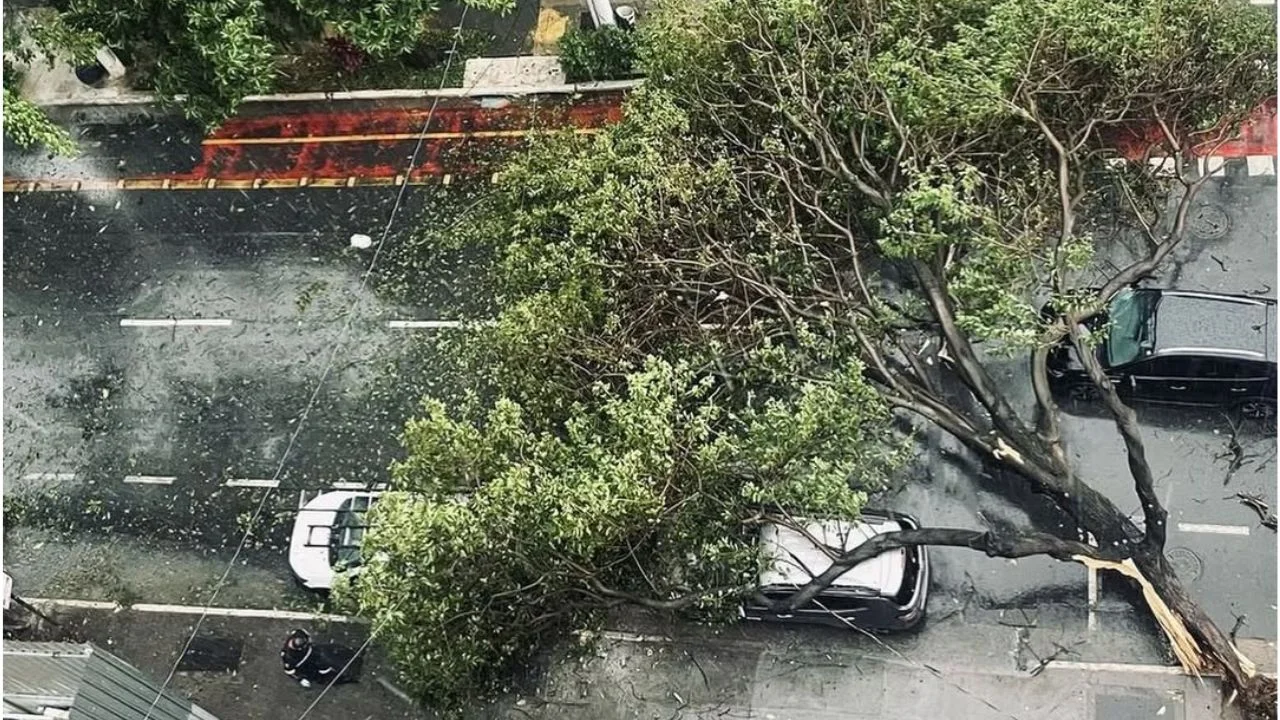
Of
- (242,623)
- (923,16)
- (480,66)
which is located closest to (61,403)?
→ (242,623)

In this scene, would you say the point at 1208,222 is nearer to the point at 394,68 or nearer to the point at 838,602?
the point at 838,602

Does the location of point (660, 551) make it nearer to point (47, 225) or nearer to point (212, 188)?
point (212, 188)

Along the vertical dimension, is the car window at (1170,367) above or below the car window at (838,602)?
above

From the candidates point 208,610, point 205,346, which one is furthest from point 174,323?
point 208,610

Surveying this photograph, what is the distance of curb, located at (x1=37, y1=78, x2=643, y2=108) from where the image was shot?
21.2 meters

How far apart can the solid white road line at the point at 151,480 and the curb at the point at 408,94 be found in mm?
7249

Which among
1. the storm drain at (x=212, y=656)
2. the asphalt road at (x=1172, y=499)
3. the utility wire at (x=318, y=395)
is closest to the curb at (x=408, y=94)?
the utility wire at (x=318, y=395)

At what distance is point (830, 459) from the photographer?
45.7 feet

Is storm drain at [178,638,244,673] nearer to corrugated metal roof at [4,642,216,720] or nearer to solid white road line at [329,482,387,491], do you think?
corrugated metal roof at [4,642,216,720]

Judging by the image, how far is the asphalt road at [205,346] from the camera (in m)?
18.7

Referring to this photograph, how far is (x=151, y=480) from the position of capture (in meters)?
18.8

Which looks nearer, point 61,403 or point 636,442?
point 636,442

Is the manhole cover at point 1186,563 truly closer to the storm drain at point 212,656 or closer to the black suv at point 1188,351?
the black suv at point 1188,351

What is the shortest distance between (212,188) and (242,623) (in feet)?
29.1
